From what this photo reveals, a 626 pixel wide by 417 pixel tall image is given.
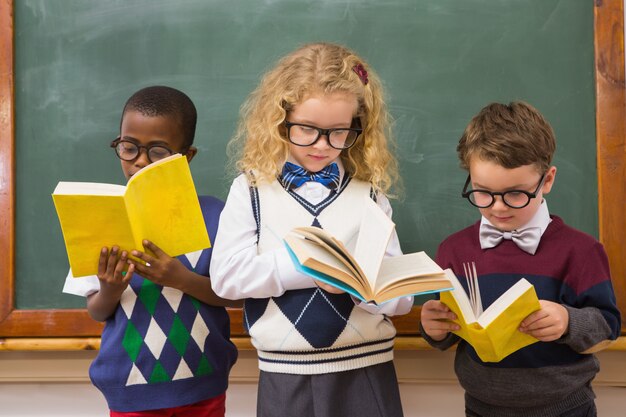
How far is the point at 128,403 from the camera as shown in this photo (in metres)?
1.42

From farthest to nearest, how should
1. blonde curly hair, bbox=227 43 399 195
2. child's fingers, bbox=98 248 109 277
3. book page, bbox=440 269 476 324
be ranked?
blonde curly hair, bbox=227 43 399 195 < child's fingers, bbox=98 248 109 277 < book page, bbox=440 269 476 324

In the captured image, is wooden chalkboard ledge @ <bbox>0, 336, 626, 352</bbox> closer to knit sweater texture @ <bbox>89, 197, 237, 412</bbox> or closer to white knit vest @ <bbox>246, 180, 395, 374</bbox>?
knit sweater texture @ <bbox>89, 197, 237, 412</bbox>

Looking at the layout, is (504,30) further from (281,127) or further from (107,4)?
(107,4)

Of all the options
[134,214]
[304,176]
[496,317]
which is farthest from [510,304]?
→ [134,214]

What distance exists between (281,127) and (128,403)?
0.71 metres

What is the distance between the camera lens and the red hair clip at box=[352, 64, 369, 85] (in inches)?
56.7

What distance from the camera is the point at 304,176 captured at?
1.41 meters

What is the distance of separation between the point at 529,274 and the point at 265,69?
98cm

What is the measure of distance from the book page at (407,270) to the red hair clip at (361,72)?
44 centimetres

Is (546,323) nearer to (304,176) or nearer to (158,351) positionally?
(304,176)

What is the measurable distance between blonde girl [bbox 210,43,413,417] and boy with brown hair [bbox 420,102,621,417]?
169mm

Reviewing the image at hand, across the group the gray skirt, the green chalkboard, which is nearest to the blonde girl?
the gray skirt

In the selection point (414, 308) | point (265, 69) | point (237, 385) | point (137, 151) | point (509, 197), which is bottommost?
point (237, 385)

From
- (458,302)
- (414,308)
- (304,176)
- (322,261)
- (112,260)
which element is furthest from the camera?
(414,308)
